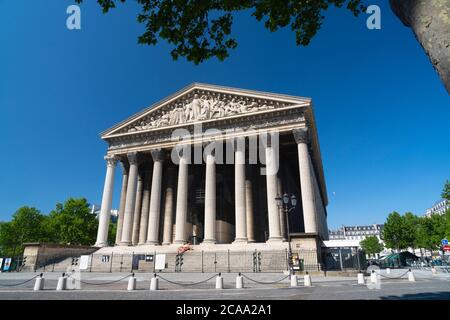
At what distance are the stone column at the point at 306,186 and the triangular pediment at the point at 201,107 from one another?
11.6 ft

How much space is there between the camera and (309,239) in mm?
24656

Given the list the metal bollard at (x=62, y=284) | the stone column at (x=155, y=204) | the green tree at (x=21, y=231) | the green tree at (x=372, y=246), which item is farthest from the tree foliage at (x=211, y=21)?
the green tree at (x=372, y=246)

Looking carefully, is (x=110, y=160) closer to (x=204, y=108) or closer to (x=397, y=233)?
(x=204, y=108)

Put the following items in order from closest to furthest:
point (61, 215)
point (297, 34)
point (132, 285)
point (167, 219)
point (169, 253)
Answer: point (297, 34) → point (132, 285) → point (169, 253) → point (167, 219) → point (61, 215)

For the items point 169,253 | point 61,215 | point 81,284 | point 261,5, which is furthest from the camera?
point 61,215

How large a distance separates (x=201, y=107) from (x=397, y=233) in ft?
182

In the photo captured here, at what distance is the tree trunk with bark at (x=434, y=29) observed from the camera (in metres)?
3.42

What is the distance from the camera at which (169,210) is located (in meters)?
38.8

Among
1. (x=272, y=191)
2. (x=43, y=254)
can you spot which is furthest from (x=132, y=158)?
(x=272, y=191)

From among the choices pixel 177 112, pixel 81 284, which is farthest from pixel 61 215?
pixel 81 284

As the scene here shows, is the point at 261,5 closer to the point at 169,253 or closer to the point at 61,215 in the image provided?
the point at 169,253

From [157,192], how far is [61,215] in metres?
36.2

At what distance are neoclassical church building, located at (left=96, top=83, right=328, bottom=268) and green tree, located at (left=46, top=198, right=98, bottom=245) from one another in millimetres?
26406

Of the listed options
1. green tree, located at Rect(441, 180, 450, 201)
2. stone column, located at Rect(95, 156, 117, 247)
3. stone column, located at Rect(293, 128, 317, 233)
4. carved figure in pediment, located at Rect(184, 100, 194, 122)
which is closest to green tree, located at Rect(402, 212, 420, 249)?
green tree, located at Rect(441, 180, 450, 201)
